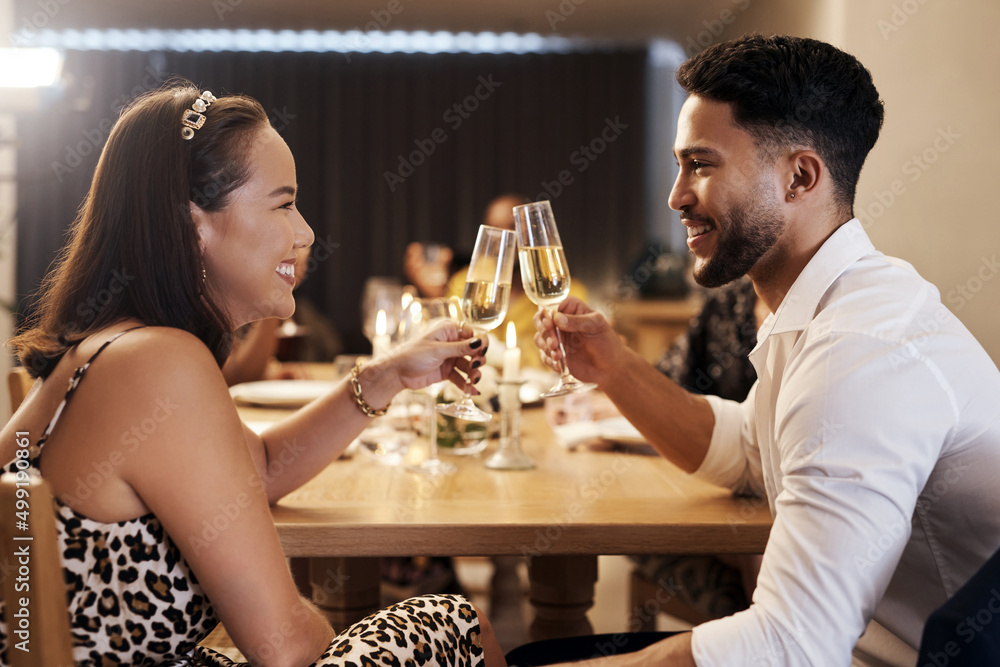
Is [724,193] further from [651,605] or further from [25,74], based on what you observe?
[25,74]

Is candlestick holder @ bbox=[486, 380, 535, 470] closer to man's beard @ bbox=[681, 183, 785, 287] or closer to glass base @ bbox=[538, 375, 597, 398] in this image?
glass base @ bbox=[538, 375, 597, 398]

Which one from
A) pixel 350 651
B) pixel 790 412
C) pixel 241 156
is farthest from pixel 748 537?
pixel 241 156

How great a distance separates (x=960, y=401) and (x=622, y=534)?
0.50 m

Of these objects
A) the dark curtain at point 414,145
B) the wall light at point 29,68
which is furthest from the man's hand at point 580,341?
the dark curtain at point 414,145

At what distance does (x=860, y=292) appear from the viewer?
105cm

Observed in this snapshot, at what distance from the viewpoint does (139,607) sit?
0.95m

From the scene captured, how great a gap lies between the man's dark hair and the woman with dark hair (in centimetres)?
67

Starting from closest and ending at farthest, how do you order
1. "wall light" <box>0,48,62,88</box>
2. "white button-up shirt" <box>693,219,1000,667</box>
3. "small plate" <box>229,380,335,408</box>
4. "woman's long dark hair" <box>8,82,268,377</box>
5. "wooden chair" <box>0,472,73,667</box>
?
"wooden chair" <box>0,472,73,667</box>
"white button-up shirt" <box>693,219,1000,667</box>
"woman's long dark hair" <box>8,82,268,377</box>
"small plate" <box>229,380,335,408</box>
"wall light" <box>0,48,62,88</box>

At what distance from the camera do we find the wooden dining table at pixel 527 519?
47.4 inches

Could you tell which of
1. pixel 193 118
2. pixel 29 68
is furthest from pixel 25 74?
pixel 193 118

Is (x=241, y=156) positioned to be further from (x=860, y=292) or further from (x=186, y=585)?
(x=860, y=292)

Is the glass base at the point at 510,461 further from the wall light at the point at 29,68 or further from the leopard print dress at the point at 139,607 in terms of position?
the wall light at the point at 29,68

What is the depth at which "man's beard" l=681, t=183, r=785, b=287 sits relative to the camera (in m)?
1.17

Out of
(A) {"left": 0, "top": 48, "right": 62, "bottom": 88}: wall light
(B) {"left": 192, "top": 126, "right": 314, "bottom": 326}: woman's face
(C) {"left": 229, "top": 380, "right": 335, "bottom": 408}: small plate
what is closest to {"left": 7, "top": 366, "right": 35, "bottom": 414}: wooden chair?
(C) {"left": 229, "top": 380, "right": 335, "bottom": 408}: small plate
